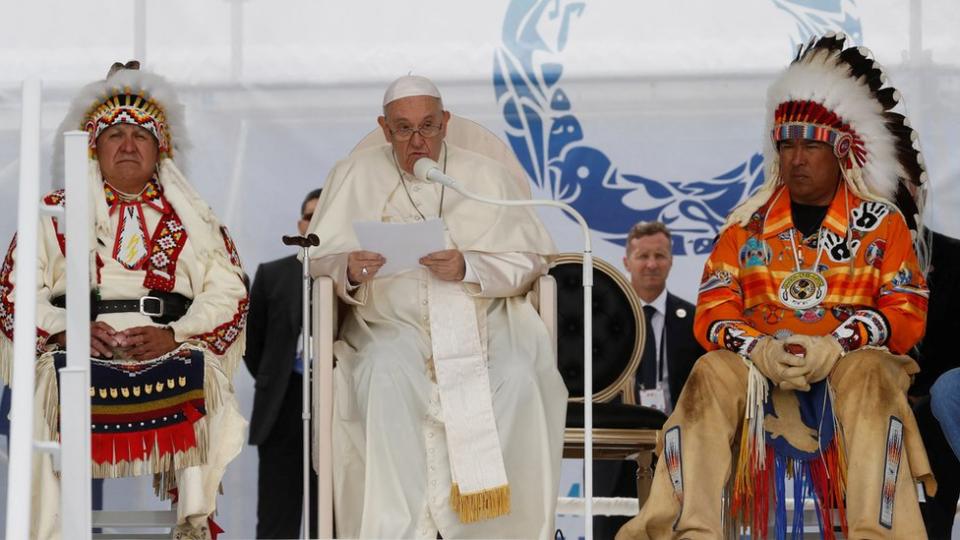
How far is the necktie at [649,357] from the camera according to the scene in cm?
717

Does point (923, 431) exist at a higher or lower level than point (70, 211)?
lower

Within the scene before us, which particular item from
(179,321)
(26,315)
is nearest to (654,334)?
(179,321)

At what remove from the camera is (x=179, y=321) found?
19.0 ft

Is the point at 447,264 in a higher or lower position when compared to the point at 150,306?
higher

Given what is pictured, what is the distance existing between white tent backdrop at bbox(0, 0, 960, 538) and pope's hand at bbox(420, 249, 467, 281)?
1465mm

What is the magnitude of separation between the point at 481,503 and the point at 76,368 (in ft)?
6.07

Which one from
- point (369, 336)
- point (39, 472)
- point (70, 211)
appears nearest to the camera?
point (70, 211)

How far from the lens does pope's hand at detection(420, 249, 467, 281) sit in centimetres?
574

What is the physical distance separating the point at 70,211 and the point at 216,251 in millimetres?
2013

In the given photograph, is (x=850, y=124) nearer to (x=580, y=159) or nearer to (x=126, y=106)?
(x=580, y=159)

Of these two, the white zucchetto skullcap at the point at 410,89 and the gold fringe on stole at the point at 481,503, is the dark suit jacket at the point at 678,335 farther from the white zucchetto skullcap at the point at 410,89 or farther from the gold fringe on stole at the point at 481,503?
the gold fringe on stole at the point at 481,503

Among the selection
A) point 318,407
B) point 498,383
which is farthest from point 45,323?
point 498,383

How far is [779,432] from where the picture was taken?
217 inches

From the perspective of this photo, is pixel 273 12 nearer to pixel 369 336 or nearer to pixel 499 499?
pixel 369 336
